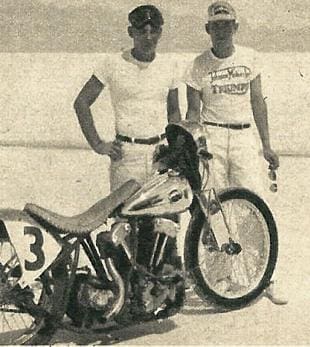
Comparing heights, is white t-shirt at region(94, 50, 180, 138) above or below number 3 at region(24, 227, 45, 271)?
above

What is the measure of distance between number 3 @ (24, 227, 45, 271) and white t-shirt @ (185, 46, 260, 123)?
1.38 metres

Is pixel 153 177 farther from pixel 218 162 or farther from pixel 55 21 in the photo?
pixel 55 21

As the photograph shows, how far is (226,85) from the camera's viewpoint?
19.1 feet

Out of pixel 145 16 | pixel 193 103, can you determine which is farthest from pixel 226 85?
pixel 145 16

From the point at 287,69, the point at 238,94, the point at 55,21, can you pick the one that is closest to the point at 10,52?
the point at 55,21

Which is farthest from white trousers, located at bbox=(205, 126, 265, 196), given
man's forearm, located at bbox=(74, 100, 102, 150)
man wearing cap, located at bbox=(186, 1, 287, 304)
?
man's forearm, located at bbox=(74, 100, 102, 150)

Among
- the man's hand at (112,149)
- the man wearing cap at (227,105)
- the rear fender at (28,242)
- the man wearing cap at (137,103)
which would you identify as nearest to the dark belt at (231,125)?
the man wearing cap at (227,105)

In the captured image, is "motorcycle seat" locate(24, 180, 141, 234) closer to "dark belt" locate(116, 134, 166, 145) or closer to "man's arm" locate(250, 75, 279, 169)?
"dark belt" locate(116, 134, 166, 145)

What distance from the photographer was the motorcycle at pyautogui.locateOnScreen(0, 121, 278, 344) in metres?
4.94

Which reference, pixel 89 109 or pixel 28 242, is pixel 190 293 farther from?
pixel 28 242

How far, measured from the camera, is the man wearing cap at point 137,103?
5.66 meters

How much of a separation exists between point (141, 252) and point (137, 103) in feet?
2.84

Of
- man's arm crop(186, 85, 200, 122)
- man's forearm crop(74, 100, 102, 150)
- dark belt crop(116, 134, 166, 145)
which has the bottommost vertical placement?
dark belt crop(116, 134, 166, 145)

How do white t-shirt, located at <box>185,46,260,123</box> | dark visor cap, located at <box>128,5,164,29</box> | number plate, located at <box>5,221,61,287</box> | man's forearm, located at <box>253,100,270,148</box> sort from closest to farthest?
number plate, located at <box>5,221,61,287</box> < dark visor cap, located at <box>128,5,164,29</box> < white t-shirt, located at <box>185,46,260,123</box> < man's forearm, located at <box>253,100,270,148</box>
